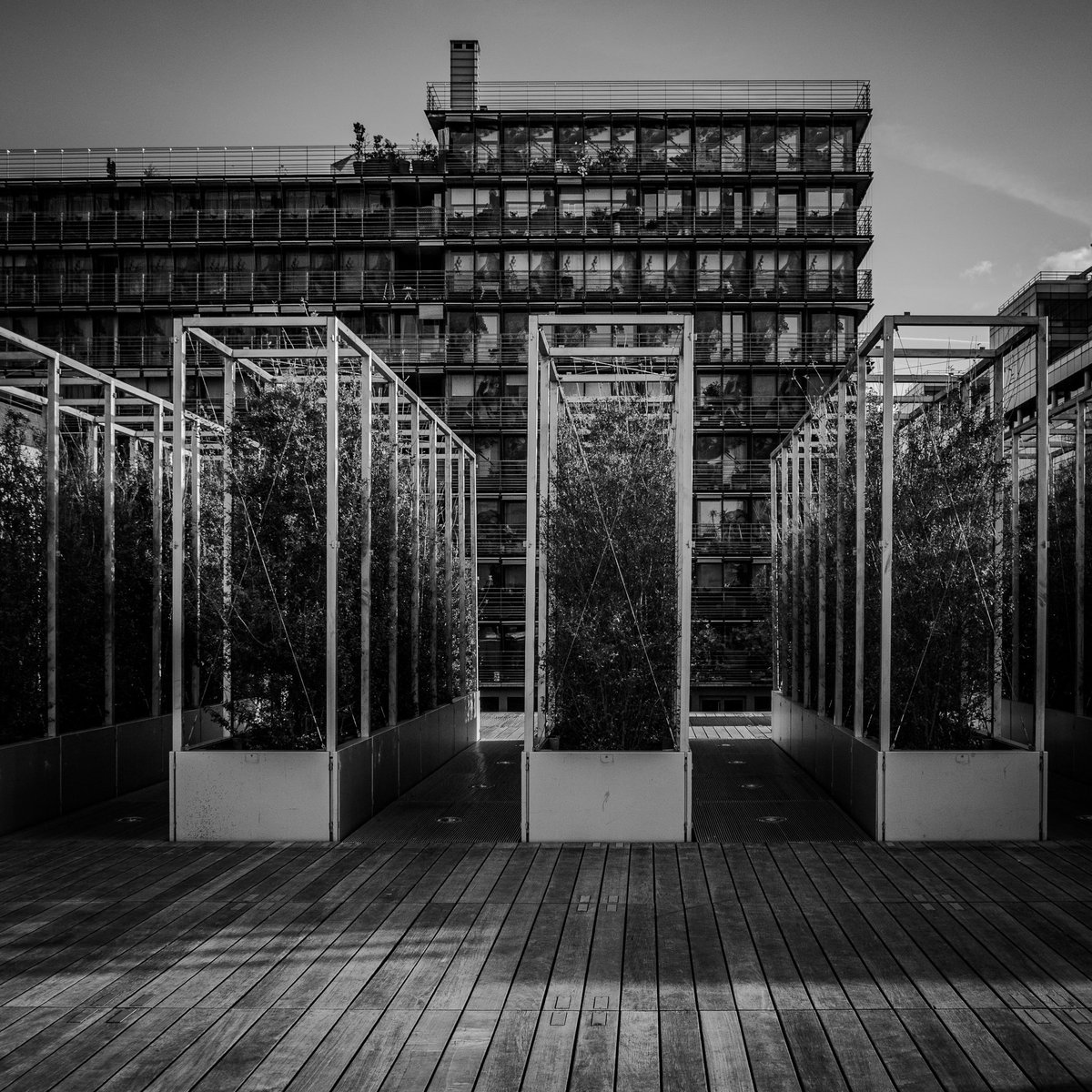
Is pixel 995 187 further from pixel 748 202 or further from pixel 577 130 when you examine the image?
pixel 577 130

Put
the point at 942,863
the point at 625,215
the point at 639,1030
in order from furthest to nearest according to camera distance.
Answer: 1. the point at 625,215
2. the point at 942,863
3. the point at 639,1030

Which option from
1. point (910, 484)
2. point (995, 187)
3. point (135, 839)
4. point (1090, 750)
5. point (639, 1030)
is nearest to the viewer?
point (639, 1030)

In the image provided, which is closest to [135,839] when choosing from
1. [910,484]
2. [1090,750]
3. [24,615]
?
[24,615]

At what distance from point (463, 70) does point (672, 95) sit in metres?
5.78

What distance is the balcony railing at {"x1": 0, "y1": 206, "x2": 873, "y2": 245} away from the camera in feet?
98.1

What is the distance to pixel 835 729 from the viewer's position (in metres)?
9.53

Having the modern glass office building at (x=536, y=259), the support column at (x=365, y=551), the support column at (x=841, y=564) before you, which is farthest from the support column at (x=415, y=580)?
the modern glass office building at (x=536, y=259)

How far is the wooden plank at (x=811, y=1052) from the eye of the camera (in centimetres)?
377

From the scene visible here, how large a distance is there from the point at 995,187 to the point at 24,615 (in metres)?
18.2

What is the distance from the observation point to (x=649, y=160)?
30375 millimetres

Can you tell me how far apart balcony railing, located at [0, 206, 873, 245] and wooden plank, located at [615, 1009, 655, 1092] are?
27.2 metres

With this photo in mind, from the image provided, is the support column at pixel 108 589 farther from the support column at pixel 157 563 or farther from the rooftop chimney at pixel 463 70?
the rooftop chimney at pixel 463 70

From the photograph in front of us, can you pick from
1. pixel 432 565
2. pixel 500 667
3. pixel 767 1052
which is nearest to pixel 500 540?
pixel 500 667

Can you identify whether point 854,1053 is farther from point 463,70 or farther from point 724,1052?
point 463,70
